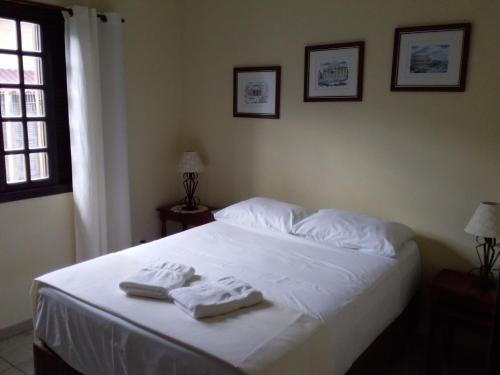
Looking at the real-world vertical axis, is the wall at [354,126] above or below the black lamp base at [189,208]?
above

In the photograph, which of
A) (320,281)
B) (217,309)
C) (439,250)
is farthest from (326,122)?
A: (217,309)

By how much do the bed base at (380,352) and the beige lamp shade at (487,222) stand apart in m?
0.65

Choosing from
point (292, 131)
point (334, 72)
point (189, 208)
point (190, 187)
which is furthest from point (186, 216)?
point (334, 72)

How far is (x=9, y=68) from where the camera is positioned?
2857 mm

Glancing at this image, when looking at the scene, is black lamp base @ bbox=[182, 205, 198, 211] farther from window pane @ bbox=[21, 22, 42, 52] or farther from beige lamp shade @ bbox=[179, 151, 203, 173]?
window pane @ bbox=[21, 22, 42, 52]

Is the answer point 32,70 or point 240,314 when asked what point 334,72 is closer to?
point 240,314

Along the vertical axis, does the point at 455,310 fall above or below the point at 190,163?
below

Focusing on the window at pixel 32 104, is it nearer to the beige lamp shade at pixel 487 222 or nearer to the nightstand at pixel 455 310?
the nightstand at pixel 455 310

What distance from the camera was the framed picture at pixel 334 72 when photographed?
3.00 m

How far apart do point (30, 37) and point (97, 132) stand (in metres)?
0.74

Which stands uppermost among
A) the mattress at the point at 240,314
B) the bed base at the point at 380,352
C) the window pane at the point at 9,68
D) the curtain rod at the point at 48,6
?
the curtain rod at the point at 48,6

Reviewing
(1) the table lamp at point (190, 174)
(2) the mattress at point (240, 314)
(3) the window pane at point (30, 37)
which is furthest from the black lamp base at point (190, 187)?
(3) the window pane at point (30, 37)

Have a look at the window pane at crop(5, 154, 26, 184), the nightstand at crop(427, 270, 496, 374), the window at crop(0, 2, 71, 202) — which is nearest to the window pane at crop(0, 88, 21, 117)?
the window at crop(0, 2, 71, 202)

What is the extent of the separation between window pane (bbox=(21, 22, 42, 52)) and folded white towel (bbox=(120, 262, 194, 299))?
178cm
